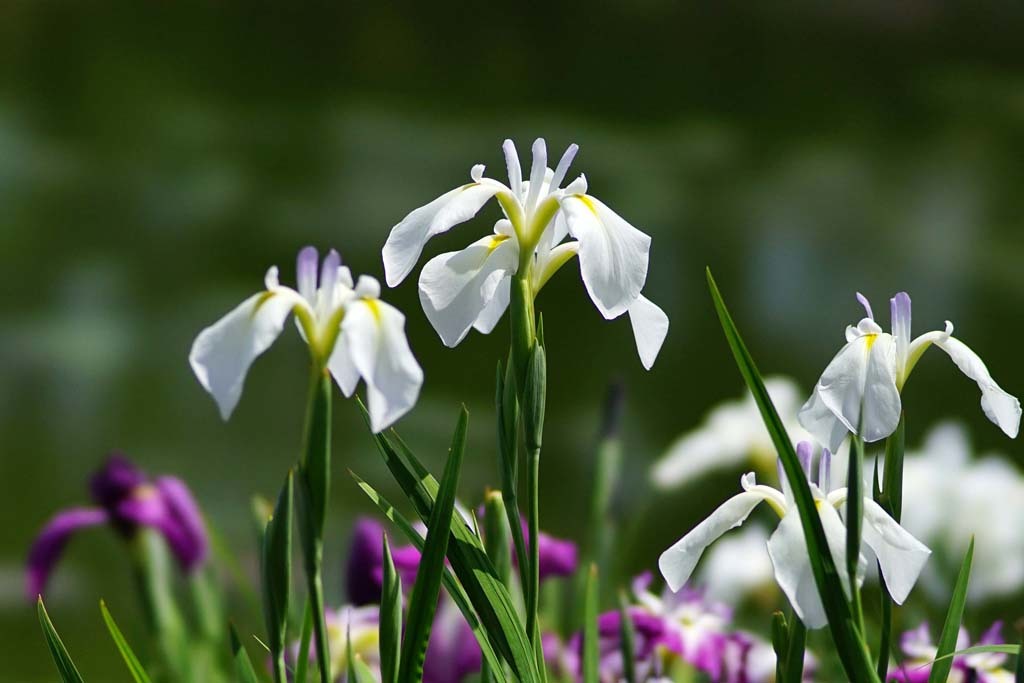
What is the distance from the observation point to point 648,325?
269mm

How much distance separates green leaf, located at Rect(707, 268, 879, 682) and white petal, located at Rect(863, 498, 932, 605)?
0.01 meters

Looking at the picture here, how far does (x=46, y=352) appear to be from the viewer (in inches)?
59.8

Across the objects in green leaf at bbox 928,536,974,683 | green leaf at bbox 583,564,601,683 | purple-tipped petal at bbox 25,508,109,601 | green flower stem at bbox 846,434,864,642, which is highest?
green flower stem at bbox 846,434,864,642

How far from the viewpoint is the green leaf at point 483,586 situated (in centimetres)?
27

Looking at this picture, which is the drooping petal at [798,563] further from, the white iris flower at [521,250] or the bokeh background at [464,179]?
the bokeh background at [464,179]

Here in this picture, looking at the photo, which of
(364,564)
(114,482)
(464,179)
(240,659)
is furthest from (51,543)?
(464,179)

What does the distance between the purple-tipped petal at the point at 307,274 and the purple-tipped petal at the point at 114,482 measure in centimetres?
43

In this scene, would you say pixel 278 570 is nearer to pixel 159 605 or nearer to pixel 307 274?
pixel 307 274

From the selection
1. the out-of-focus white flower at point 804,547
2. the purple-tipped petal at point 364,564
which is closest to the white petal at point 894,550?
the out-of-focus white flower at point 804,547

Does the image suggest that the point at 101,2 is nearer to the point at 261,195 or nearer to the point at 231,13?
the point at 231,13

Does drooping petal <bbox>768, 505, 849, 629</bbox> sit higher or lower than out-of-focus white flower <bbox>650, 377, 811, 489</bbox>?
higher

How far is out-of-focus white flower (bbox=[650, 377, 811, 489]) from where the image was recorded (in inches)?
35.1

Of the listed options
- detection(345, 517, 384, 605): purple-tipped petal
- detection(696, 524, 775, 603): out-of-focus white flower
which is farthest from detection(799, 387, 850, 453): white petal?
detection(696, 524, 775, 603): out-of-focus white flower

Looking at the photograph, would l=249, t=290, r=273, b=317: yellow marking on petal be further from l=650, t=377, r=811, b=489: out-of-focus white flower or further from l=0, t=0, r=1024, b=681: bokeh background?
l=0, t=0, r=1024, b=681: bokeh background
